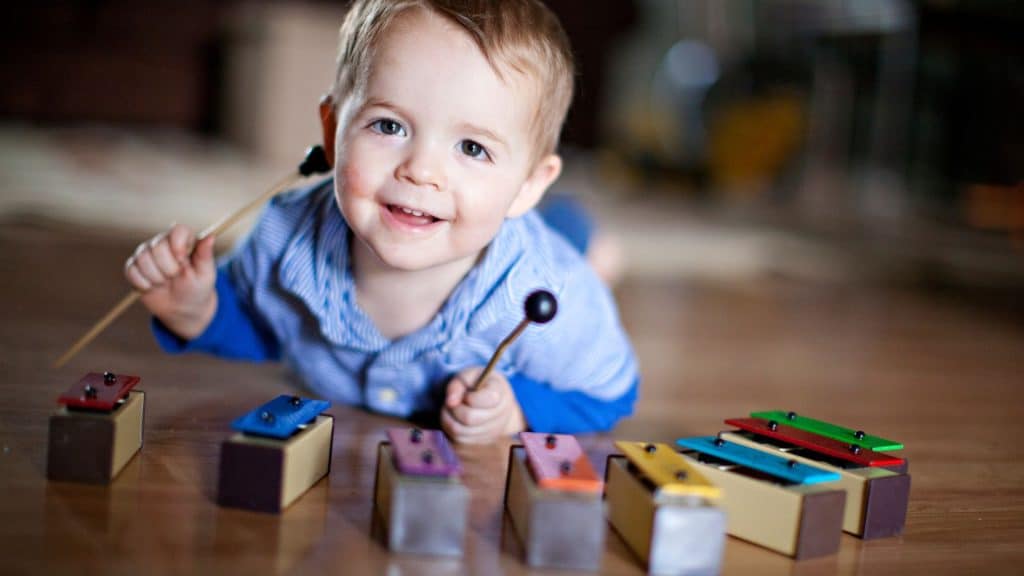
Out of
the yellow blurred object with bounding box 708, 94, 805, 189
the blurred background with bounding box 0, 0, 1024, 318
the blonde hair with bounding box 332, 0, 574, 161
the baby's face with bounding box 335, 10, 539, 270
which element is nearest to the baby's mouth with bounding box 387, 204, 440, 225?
the baby's face with bounding box 335, 10, 539, 270

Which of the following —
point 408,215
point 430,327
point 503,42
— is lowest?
point 430,327

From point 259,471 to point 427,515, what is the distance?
0.13 m

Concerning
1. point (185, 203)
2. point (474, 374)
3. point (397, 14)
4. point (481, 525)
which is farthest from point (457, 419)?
point (185, 203)

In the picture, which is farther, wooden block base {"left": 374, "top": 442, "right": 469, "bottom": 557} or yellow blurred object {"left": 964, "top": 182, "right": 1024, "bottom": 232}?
yellow blurred object {"left": 964, "top": 182, "right": 1024, "bottom": 232}

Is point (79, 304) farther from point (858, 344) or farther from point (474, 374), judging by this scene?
point (858, 344)

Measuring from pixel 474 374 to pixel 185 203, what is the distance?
172 cm

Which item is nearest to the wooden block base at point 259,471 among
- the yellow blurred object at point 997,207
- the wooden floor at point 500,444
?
the wooden floor at point 500,444

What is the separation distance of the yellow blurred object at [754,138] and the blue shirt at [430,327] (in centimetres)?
274

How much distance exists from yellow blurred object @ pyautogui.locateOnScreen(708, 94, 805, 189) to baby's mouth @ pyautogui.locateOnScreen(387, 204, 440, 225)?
9.82ft

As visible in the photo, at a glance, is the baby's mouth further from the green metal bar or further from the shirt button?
the green metal bar

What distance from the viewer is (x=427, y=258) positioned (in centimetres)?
90

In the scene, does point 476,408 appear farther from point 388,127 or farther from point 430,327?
point 388,127

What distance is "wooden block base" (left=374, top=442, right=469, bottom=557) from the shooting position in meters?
0.68

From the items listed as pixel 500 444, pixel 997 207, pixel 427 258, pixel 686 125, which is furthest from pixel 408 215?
pixel 686 125
